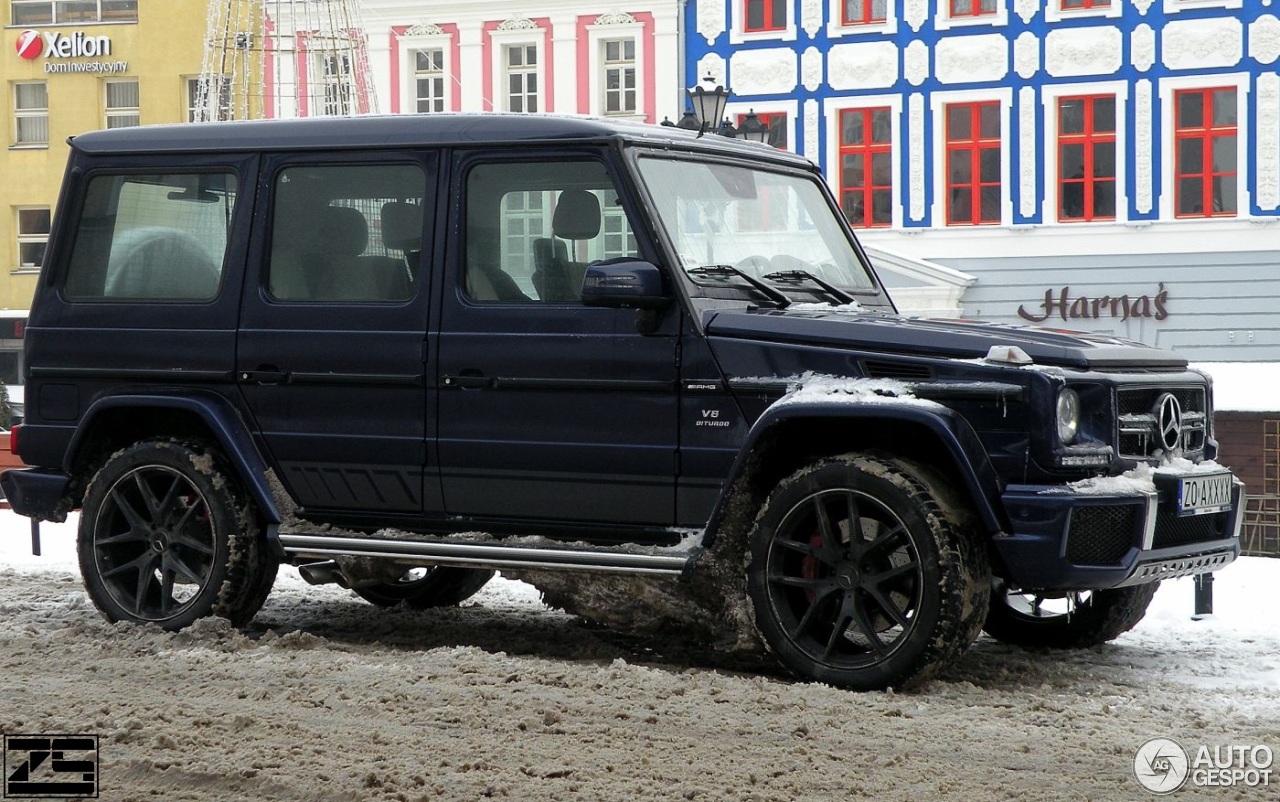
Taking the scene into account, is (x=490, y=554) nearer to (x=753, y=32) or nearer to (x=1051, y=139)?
(x=1051, y=139)

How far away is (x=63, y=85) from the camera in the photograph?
42000mm

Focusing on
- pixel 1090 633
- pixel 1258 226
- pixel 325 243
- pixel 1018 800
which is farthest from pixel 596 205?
pixel 1258 226

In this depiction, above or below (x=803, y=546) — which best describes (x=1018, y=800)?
below

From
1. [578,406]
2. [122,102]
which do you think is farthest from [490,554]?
[122,102]

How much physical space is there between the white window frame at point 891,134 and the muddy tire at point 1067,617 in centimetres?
2598

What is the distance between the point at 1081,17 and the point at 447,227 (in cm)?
2683

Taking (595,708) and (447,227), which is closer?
(595,708)

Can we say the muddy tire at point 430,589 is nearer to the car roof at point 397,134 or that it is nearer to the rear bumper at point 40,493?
the rear bumper at point 40,493

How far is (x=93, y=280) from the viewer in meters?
8.22

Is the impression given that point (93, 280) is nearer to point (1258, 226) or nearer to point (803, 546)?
point (803, 546)

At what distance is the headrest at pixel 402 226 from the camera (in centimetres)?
750

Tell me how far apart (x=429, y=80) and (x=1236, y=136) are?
15.1 meters

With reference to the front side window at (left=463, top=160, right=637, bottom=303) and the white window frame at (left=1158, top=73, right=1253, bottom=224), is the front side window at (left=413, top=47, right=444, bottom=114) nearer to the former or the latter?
the white window frame at (left=1158, top=73, right=1253, bottom=224)

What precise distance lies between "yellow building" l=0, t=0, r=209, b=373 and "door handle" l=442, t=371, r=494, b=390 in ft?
117
